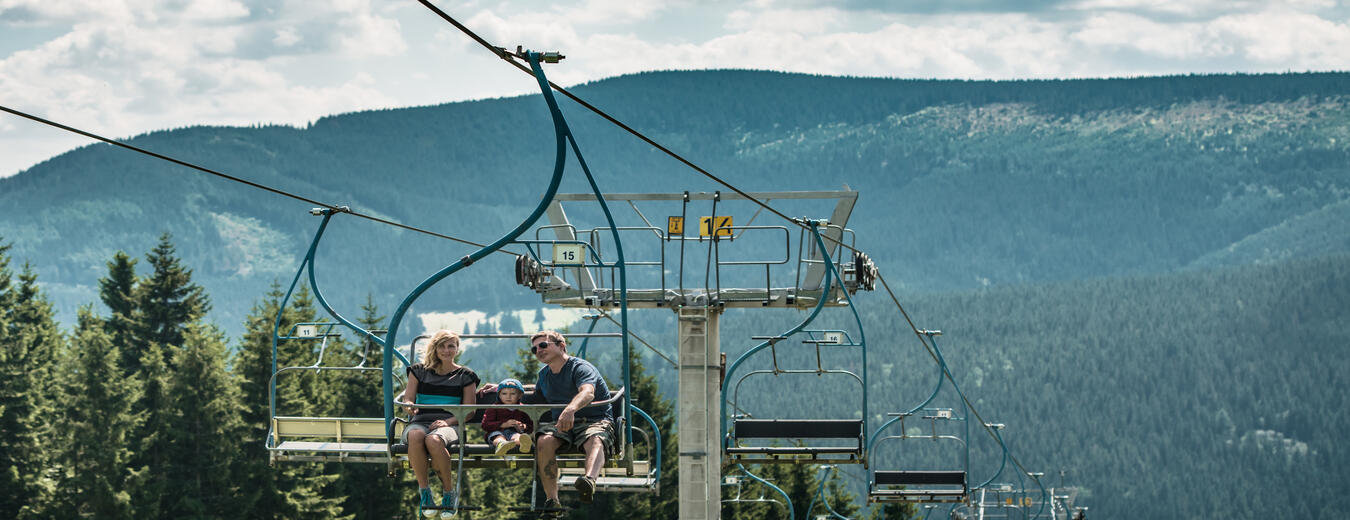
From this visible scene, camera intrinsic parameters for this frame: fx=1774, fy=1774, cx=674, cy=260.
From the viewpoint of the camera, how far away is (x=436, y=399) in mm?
14336

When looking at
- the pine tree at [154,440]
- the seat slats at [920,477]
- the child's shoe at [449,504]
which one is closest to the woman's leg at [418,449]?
the child's shoe at [449,504]

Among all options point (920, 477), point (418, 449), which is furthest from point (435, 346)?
point (920, 477)

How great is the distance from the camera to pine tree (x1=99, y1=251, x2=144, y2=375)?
6166cm

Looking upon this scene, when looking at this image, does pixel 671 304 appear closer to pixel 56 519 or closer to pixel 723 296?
pixel 723 296

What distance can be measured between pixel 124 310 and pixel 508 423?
52229mm

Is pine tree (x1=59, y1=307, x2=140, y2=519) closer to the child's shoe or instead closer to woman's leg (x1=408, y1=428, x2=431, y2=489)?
Result: woman's leg (x1=408, y1=428, x2=431, y2=489)

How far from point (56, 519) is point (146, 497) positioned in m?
2.19

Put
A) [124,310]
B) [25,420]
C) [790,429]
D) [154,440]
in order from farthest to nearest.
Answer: [124,310], [25,420], [154,440], [790,429]

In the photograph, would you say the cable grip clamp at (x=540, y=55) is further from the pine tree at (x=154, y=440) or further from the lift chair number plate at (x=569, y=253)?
the pine tree at (x=154, y=440)

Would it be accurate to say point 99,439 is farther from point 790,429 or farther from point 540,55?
point 540,55

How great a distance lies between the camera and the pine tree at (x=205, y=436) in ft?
Result: 152

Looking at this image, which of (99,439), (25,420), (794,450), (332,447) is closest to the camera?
(332,447)

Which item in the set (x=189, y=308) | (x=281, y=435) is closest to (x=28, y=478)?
(x=189, y=308)

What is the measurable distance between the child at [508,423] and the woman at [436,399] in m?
0.27
